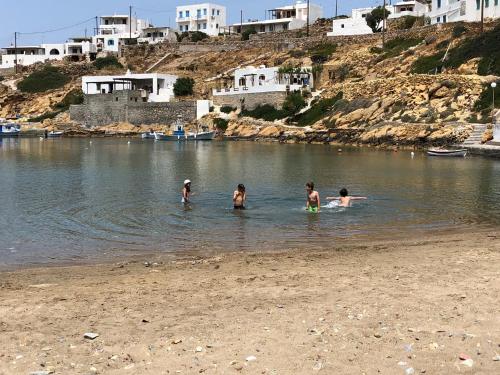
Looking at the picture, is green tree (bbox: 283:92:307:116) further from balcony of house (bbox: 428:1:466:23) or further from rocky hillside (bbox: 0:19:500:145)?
balcony of house (bbox: 428:1:466:23)

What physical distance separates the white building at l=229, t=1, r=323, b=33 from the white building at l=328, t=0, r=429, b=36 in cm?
1471

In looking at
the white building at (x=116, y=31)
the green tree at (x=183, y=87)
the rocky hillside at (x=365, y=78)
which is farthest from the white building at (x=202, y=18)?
the green tree at (x=183, y=87)

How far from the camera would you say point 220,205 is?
2142 centimetres

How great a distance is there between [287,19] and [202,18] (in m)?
20.2

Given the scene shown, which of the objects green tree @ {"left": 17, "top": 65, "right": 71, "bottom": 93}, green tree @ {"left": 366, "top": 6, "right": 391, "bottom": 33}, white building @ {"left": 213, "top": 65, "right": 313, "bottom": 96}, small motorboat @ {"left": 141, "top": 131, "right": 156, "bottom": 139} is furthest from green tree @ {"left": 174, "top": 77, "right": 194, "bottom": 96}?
green tree @ {"left": 366, "top": 6, "right": 391, "bottom": 33}

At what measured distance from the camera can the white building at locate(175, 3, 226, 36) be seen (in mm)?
119875

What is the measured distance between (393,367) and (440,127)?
151ft

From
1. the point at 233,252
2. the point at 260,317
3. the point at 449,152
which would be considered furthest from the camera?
the point at 449,152

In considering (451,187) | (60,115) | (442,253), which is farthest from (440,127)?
(60,115)

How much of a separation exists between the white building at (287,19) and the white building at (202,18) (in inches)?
239

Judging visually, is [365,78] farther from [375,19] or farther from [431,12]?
[375,19]

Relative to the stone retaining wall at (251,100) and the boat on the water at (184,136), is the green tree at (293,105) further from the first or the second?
the boat on the water at (184,136)

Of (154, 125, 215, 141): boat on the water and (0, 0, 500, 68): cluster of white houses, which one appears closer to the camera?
(154, 125, 215, 141): boat on the water

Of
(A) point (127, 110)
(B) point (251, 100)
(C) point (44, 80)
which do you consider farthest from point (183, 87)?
(C) point (44, 80)
